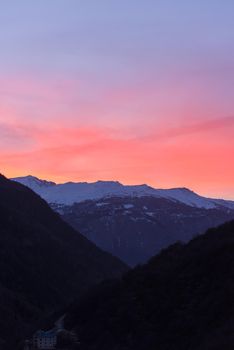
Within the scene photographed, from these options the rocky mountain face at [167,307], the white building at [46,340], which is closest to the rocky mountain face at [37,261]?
the rocky mountain face at [167,307]

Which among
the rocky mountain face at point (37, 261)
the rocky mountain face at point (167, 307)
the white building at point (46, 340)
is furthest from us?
the rocky mountain face at point (37, 261)

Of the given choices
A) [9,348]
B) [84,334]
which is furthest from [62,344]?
Answer: [9,348]

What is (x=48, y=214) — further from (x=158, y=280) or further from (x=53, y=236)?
(x=158, y=280)

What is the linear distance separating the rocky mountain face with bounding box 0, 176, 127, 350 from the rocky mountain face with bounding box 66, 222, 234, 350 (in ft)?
136

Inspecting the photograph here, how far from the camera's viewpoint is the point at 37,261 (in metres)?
139

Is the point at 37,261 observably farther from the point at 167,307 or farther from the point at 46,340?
the point at 167,307

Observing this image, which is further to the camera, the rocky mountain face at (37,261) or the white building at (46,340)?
the rocky mountain face at (37,261)

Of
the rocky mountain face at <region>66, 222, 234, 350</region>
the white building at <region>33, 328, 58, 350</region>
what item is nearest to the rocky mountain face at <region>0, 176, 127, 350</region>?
the rocky mountain face at <region>66, 222, 234, 350</region>

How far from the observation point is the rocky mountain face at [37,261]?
115 m

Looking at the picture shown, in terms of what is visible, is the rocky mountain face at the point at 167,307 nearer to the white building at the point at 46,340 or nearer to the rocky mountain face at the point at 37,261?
the white building at the point at 46,340

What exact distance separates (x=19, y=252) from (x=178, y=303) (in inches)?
3576

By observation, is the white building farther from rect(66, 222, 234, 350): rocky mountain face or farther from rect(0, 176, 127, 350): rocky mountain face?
rect(0, 176, 127, 350): rocky mountain face

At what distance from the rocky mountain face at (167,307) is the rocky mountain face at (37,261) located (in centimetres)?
4148

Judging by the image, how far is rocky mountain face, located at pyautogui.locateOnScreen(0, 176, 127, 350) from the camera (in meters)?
115
